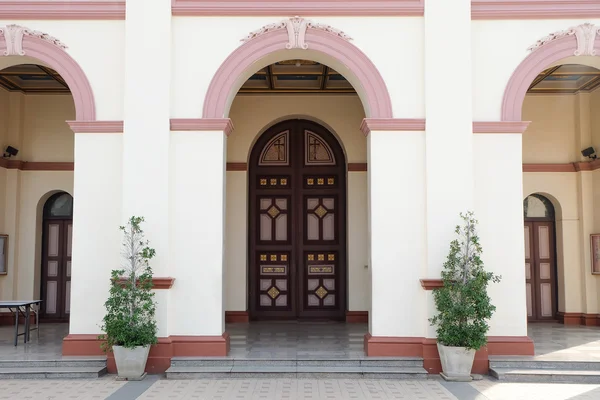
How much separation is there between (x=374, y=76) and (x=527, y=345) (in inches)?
173

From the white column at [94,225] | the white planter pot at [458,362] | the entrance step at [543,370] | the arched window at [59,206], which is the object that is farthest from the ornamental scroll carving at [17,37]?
the entrance step at [543,370]

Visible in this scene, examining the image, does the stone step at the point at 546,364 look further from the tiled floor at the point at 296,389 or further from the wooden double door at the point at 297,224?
the wooden double door at the point at 297,224

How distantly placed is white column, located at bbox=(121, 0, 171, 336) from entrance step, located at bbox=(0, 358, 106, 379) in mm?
985

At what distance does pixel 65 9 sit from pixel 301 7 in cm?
348

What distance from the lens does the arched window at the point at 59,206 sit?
504 inches

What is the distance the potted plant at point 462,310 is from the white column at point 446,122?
40 cm

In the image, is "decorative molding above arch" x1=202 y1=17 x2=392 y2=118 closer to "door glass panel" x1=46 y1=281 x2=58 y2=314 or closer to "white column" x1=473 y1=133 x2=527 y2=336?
"white column" x1=473 y1=133 x2=527 y2=336

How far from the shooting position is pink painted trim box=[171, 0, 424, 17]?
9.22m

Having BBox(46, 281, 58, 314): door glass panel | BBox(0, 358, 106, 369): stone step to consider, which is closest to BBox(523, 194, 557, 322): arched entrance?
BBox(0, 358, 106, 369): stone step

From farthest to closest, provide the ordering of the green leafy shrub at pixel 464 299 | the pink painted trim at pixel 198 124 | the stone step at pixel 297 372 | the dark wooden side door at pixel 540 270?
1. the dark wooden side door at pixel 540 270
2. the pink painted trim at pixel 198 124
3. the stone step at pixel 297 372
4. the green leafy shrub at pixel 464 299

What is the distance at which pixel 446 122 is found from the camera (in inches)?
356

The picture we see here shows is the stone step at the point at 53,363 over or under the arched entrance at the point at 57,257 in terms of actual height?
under

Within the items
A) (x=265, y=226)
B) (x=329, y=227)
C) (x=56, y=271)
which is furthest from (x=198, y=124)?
(x=56, y=271)

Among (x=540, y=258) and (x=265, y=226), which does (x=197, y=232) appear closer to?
(x=265, y=226)
